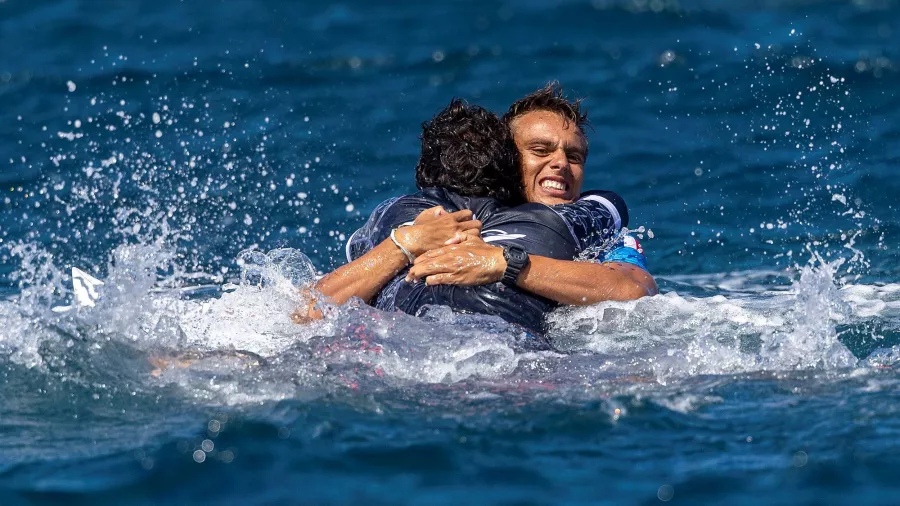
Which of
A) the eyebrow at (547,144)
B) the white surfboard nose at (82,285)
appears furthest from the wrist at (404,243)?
the white surfboard nose at (82,285)

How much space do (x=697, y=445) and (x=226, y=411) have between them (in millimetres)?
1918

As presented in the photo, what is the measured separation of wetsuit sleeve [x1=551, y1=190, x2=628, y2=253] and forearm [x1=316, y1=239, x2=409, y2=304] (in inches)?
39.2

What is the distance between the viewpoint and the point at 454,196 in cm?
616

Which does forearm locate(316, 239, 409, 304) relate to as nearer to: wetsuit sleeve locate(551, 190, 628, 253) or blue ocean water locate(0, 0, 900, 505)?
blue ocean water locate(0, 0, 900, 505)

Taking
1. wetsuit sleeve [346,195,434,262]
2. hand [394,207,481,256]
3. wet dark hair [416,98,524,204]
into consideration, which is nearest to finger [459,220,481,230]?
hand [394,207,481,256]

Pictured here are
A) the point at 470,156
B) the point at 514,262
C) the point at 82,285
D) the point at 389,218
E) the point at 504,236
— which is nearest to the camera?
the point at 514,262

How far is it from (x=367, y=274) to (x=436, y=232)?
17.6 inches

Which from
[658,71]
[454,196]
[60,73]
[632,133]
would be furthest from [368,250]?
[60,73]

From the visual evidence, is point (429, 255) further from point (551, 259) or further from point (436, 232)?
point (551, 259)

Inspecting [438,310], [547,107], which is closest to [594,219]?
[547,107]

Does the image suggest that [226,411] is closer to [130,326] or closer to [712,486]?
[130,326]

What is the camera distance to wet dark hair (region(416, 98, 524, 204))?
242 inches

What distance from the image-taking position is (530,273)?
18.0 feet

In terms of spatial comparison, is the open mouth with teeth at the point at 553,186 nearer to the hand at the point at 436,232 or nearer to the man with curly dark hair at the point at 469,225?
the man with curly dark hair at the point at 469,225
